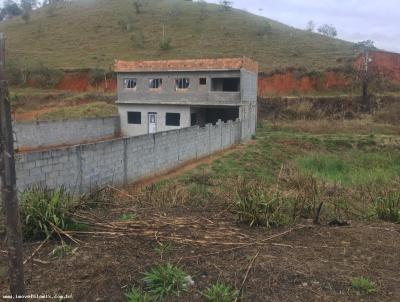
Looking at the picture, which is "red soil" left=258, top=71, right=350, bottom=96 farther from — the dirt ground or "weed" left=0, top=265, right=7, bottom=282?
"weed" left=0, top=265, right=7, bottom=282

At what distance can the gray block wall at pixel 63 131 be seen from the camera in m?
20.8

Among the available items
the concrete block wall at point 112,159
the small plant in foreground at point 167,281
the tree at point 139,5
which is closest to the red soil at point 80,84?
the concrete block wall at point 112,159

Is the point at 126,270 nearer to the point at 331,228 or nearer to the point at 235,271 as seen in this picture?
the point at 235,271

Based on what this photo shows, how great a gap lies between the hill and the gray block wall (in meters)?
23.3

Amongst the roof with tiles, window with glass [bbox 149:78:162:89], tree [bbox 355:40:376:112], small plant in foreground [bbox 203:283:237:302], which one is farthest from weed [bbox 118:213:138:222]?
tree [bbox 355:40:376:112]

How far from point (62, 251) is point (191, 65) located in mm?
22831

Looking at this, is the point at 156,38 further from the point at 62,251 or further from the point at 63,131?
the point at 62,251

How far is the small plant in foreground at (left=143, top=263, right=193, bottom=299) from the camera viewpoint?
372 cm

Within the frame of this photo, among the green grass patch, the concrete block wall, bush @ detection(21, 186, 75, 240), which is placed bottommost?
the green grass patch

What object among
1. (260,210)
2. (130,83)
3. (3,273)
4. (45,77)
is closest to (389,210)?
(260,210)

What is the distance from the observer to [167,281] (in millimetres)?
3850

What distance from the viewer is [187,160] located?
62.4ft

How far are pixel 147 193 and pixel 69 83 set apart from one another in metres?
41.8

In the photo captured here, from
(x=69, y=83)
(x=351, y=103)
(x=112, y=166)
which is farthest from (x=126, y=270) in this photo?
(x=69, y=83)
